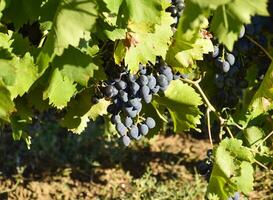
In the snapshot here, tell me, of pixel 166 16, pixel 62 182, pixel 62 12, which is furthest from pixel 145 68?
pixel 62 182

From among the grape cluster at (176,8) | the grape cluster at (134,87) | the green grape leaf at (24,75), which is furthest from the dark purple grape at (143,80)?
the green grape leaf at (24,75)

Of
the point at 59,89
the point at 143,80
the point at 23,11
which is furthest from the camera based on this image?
the point at 143,80

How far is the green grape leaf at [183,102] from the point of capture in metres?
2.30

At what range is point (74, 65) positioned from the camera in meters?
1.65

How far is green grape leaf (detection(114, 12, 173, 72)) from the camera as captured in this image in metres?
1.86

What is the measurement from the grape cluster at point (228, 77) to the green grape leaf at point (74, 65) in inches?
31.1

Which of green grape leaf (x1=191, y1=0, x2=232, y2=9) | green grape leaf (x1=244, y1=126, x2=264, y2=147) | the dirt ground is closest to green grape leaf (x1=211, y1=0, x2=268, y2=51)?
green grape leaf (x1=191, y1=0, x2=232, y2=9)

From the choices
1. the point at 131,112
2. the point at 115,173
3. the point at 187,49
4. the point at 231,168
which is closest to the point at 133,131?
the point at 131,112

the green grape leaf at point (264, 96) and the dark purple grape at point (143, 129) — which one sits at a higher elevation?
the green grape leaf at point (264, 96)

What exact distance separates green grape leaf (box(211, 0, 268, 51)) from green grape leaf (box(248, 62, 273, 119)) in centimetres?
89

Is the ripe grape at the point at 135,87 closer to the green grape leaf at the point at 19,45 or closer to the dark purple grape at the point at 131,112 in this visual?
the dark purple grape at the point at 131,112

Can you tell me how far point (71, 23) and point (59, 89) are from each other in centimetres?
46

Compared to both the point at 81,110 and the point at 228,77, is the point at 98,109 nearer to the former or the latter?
the point at 81,110

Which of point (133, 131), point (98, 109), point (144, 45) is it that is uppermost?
point (144, 45)
